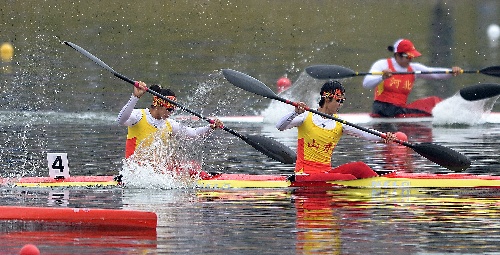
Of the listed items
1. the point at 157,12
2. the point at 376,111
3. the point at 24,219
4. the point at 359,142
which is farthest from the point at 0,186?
the point at 157,12

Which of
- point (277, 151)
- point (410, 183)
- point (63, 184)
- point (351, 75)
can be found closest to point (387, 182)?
point (410, 183)

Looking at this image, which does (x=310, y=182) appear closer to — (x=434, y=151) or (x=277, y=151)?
(x=277, y=151)

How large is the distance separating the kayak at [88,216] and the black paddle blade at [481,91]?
9.68 meters

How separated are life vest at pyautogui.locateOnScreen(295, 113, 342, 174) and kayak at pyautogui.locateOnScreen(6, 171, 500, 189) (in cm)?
29

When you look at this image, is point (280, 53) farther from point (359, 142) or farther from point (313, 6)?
point (359, 142)

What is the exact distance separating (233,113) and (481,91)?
6.38 m

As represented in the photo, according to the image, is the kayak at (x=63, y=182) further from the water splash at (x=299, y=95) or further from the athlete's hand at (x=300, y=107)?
the water splash at (x=299, y=95)

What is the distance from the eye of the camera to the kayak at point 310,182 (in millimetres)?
14664

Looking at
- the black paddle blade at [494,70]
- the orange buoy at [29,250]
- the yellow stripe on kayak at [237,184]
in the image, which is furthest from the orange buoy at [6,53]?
the orange buoy at [29,250]

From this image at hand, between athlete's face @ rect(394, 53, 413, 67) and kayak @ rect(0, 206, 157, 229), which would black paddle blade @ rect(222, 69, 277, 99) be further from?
athlete's face @ rect(394, 53, 413, 67)

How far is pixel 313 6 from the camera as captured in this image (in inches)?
1882

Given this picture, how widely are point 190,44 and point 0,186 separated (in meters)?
23.9

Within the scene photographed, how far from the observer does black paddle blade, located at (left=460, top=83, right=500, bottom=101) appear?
20.0 m

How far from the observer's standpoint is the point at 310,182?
48.1ft
